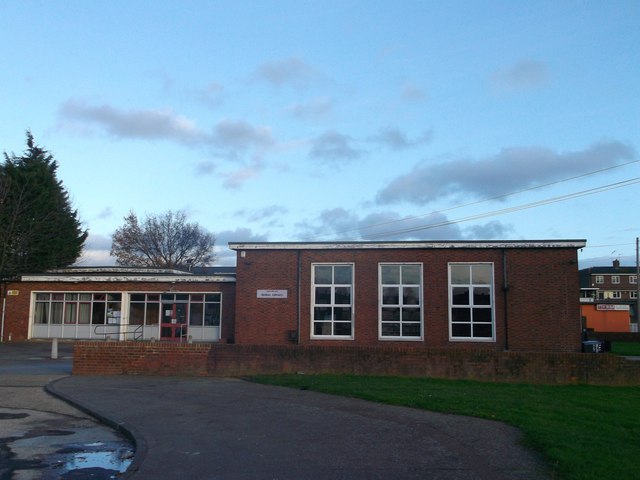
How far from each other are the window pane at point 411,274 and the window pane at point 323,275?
2.80 metres

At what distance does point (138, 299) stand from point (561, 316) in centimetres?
2197

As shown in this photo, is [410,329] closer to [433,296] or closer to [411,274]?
[433,296]

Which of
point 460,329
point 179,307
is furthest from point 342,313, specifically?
point 179,307

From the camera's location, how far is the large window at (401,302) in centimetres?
2450

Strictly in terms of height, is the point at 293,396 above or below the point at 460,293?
below

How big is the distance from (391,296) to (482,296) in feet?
11.1

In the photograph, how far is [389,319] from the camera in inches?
968

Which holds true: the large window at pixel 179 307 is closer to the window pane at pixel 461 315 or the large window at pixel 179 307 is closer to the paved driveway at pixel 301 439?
the window pane at pixel 461 315

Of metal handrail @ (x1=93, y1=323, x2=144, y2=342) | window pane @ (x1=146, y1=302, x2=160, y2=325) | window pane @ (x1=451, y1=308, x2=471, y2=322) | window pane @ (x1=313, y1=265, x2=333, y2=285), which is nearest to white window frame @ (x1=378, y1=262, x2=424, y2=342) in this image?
window pane @ (x1=451, y1=308, x2=471, y2=322)

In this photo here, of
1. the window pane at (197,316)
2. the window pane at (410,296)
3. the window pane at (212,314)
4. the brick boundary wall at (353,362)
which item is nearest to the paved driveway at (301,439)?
the brick boundary wall at (353,362)

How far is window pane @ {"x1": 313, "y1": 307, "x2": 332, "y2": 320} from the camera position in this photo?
24.9m

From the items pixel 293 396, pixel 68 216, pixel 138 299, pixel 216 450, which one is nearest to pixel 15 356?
pixel 138 299

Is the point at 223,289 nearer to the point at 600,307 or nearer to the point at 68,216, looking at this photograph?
the point at 68,216

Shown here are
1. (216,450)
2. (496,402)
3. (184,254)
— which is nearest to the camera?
(216,450)
